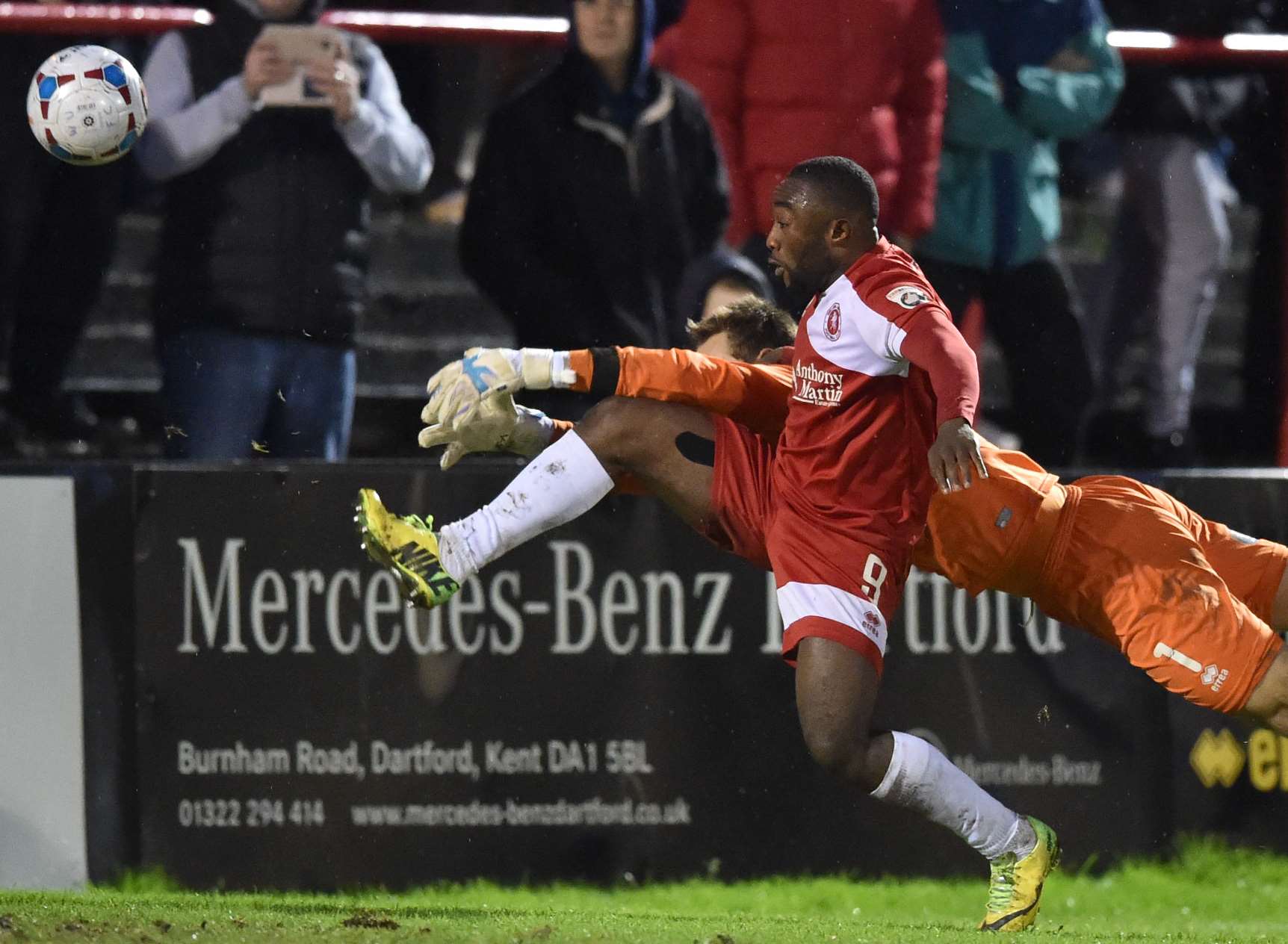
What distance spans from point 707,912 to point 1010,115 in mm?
3069

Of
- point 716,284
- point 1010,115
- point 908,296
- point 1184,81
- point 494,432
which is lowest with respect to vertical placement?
point 494,432

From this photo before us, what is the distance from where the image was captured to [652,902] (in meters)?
6.18

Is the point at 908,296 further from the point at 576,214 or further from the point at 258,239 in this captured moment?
the point at 258,239

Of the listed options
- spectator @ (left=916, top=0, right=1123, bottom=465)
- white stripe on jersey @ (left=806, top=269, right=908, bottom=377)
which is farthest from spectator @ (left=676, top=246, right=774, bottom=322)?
white stripe on jersey @ (left=806, top=269, right=908, bottom=377)

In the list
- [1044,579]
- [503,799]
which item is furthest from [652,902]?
[1044,579]

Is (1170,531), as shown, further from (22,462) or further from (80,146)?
(22,462)

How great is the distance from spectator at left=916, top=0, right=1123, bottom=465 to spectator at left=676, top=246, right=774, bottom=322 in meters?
0.62

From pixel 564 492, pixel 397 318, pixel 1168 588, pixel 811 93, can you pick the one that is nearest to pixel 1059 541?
pixel 1168 588

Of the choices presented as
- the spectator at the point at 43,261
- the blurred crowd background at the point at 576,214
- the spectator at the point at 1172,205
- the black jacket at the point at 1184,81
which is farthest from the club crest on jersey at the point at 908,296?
the spectator at the point at 43,261

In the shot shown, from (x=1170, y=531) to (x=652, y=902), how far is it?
7.63 ft

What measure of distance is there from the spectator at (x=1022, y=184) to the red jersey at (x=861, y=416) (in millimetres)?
1991

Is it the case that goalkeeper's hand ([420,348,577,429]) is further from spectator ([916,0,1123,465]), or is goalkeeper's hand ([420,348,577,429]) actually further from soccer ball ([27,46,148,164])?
spectator ([916,0,1123,465])

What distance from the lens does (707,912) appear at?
20.0 ft

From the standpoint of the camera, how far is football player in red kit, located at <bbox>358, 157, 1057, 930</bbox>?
4.57m
